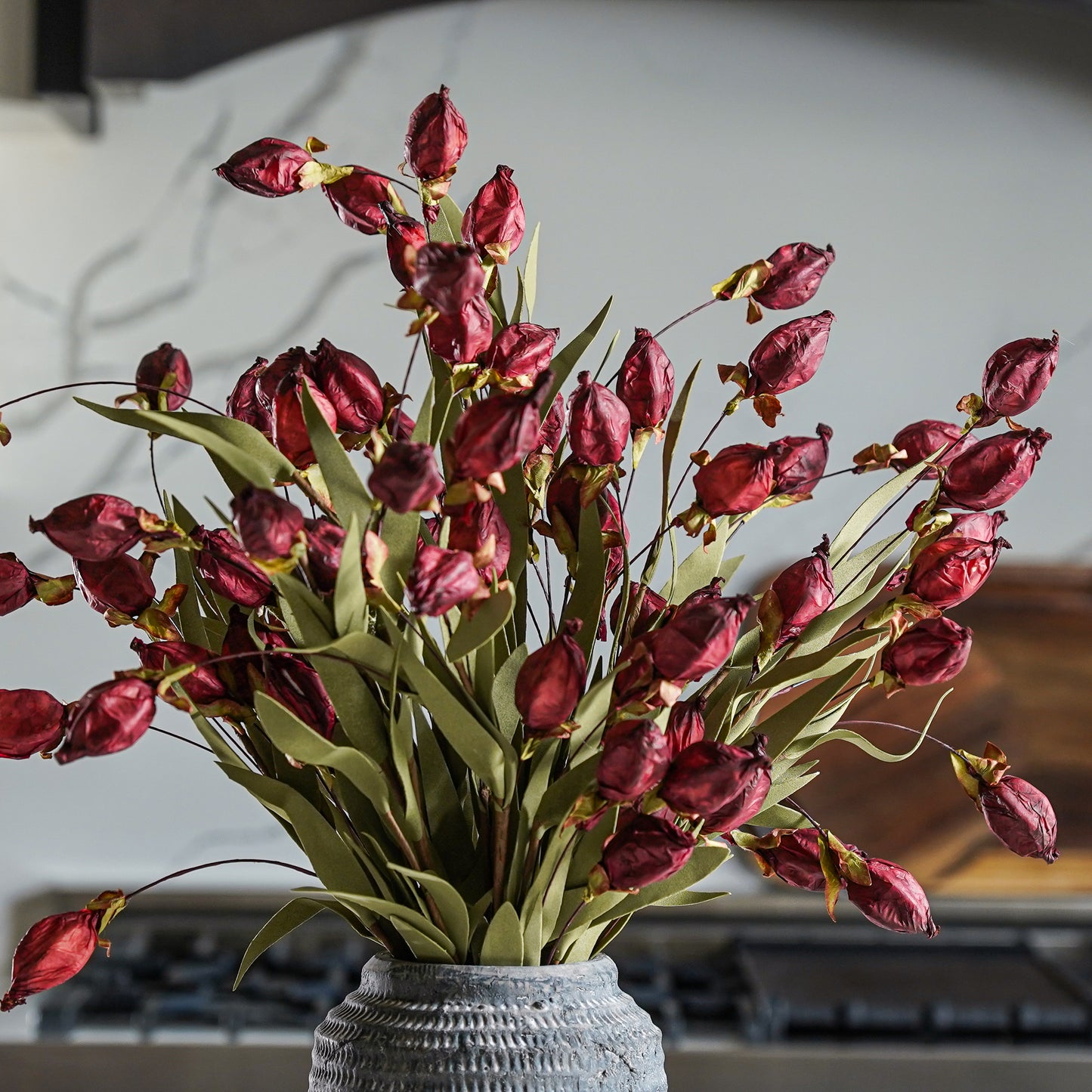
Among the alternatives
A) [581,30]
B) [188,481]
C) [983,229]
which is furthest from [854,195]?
[188,481]

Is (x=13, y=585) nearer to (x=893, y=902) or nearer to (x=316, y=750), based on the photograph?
(x=316, y=750)

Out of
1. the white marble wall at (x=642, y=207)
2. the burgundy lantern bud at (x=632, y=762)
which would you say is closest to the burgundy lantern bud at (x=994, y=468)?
the burgundy lantern bud at (x=632, y=762)

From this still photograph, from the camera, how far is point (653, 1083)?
12.4 inches

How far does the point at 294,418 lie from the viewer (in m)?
0.30

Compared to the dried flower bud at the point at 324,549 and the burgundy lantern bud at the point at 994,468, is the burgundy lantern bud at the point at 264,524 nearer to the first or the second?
the dried flower bud at the point at 324,549

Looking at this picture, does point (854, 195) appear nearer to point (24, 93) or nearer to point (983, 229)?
point (983, 229)

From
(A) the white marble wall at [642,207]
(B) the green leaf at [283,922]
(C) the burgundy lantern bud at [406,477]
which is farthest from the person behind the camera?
(A) the white marble wall at [642,207]

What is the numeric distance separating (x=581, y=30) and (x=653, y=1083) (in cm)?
→ 114

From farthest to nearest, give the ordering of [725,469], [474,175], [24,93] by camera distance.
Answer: [474,175]
[24,93]
[725,469]

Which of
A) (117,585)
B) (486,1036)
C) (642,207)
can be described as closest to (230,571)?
(117,585)

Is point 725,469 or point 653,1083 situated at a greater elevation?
point 725,469

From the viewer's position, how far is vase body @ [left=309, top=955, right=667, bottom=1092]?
0.29m

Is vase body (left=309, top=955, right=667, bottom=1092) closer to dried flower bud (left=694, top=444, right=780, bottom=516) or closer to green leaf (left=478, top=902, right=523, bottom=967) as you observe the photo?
green leaf (left=478, top=902, right=523, bottom=967)

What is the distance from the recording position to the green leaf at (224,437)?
0.27 metres
